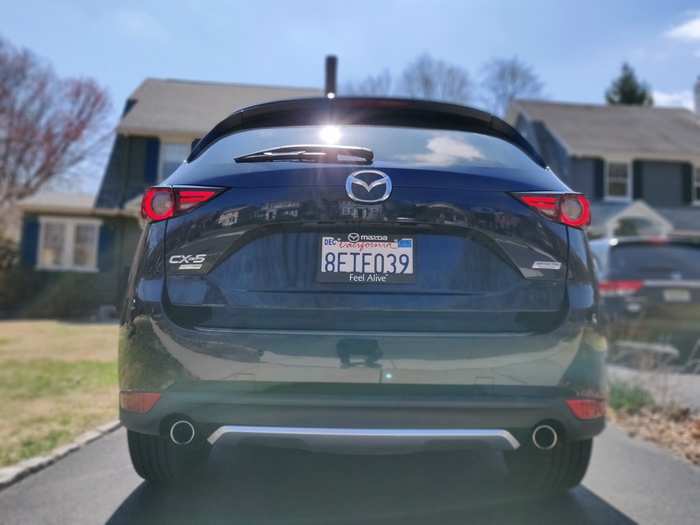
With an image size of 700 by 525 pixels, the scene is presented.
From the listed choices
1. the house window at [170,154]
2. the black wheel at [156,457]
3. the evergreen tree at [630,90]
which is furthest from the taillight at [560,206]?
the evergreen tree at [630,90]

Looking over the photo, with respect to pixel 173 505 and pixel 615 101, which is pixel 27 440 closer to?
pixel 173 505

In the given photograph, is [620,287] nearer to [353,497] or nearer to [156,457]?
[353,497]

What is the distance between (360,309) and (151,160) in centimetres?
1826

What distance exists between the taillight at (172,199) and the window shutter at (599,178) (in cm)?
2136

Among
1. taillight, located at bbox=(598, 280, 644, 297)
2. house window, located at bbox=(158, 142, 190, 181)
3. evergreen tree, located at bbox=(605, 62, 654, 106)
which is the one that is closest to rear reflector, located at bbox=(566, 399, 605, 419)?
taillight, located at bbox=(598, 280, 644, 297)

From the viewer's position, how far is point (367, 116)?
2900 mm

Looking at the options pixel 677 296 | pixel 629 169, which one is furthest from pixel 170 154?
pixel 629 169

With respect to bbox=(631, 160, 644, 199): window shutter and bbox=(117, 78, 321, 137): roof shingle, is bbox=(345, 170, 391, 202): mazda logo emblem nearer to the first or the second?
bbox=(117, 78, 321, 137): roof shingle

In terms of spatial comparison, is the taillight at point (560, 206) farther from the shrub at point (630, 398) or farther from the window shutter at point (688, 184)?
the window shutter at point (688, 184)

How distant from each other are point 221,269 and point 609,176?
867 inches

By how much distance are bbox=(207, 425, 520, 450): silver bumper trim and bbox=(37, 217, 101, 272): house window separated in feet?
59.2

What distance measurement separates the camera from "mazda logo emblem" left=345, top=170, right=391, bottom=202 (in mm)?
2379

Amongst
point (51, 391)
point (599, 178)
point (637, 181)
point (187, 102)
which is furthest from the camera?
point (637, 181)

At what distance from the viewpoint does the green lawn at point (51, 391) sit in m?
4.21
